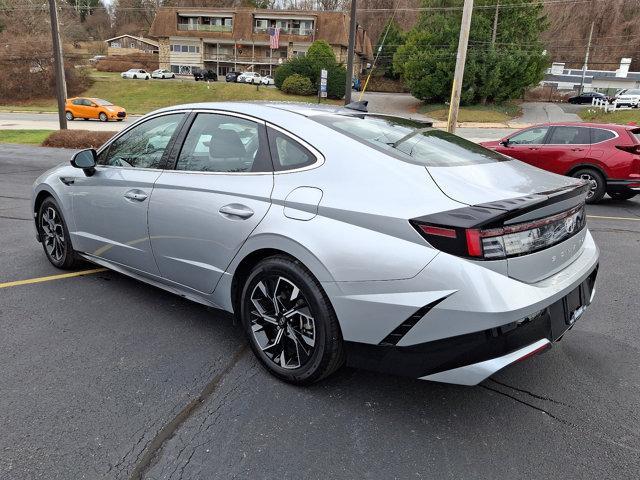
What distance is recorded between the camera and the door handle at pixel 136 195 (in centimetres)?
369

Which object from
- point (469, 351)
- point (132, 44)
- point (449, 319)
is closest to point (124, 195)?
point (449, 319)

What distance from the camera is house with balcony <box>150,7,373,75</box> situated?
63.5 meters

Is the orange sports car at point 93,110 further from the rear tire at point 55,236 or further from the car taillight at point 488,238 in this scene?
the car taillight at point 488,238

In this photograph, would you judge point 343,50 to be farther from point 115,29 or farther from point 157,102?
point 115,29

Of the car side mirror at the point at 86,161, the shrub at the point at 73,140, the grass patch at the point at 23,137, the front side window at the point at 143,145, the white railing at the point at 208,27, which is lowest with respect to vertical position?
the grass patch at the point at 23,137

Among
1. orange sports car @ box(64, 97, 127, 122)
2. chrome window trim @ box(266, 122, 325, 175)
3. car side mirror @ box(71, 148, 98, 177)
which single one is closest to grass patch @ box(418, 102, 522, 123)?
orange sports car @ box(64, 97, 127, 122)

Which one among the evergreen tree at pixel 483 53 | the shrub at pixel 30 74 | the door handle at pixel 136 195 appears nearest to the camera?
the door handle at pixel 136 195

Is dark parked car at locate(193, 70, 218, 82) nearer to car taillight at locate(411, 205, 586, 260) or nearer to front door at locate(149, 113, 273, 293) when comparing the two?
front door at locate(149, 113, 273, 293)

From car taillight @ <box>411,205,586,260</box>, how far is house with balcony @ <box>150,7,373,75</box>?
2520 inches

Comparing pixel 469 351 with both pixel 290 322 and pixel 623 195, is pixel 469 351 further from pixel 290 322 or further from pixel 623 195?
pixel 623 195

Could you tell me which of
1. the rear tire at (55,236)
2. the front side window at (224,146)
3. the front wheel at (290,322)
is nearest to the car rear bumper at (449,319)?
the front wheel at (290,322)

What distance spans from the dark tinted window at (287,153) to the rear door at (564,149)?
861 cm

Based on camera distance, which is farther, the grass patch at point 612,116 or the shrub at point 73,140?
the grass patch at point 612,116

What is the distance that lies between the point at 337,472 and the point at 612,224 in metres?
7.57
